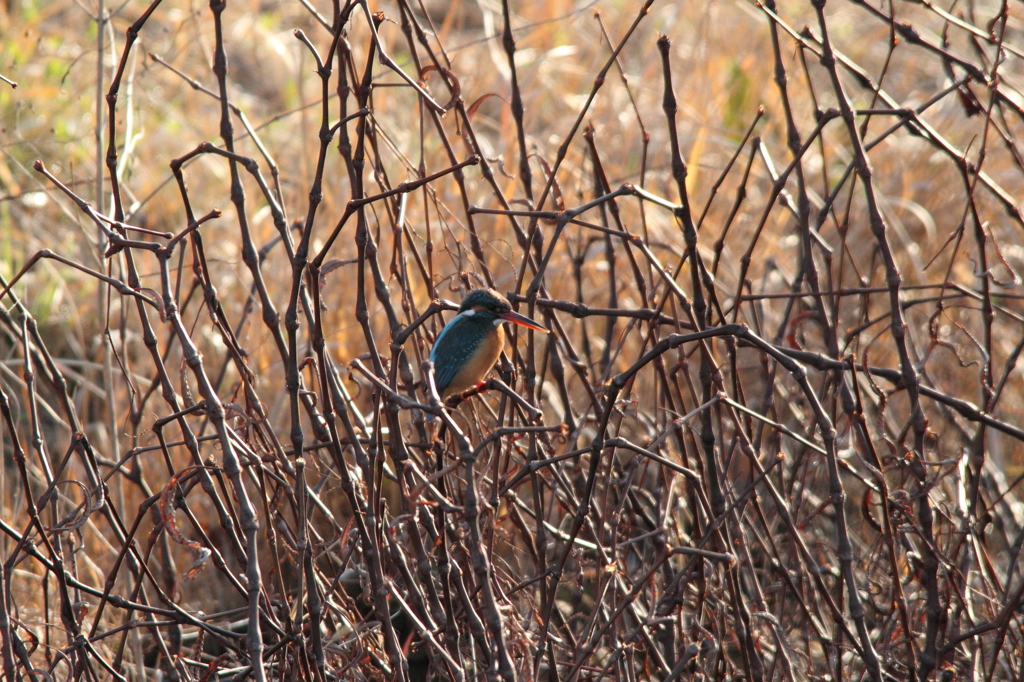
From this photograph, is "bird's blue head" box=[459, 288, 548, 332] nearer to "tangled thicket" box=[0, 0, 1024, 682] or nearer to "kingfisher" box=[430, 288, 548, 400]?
"kingfisher" box=[430, 288, 548, 400]

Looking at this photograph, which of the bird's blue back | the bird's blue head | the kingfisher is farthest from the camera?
the bird's blue back

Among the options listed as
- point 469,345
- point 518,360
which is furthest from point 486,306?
point 518,360

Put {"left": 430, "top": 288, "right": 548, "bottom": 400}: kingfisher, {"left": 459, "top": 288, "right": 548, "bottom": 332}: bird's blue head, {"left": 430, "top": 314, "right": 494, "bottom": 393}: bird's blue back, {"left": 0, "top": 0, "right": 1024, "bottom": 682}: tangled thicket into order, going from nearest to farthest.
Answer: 1. {"left": 0, "top": 0, "right": 1024, "bottom": 682}: tangled thicket
2. {"left": 459, "top": 288, "right": 548, "bottom": 332}: bird's blue head
3. {"left": 430, "top": 288, "right": 548, "bottom": 400}: kingfisher
4. {"left": 430, "top": 314, "right": 494, "bottom": 393}: bird's blue back

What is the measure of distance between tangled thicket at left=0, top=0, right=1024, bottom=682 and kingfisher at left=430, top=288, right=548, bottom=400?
0.46ft

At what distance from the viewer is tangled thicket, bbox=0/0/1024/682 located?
1834 millimetres

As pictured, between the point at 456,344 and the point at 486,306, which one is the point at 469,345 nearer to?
the point at 456,344

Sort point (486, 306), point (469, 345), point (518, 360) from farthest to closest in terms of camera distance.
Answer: point (469, 345) → point (486, 306) → point (518, 360)

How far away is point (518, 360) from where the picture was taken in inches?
88.8

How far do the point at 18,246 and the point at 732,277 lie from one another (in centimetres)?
370

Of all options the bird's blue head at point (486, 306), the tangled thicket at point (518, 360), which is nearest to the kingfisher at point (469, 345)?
the bird's blue head at point (486, 306)

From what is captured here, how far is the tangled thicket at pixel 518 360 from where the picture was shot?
1.83 m

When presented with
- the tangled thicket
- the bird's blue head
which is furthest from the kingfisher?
the tangled thicket

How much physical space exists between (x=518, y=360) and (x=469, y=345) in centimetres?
70

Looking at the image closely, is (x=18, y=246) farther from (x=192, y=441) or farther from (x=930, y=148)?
(x=930, y=148)
